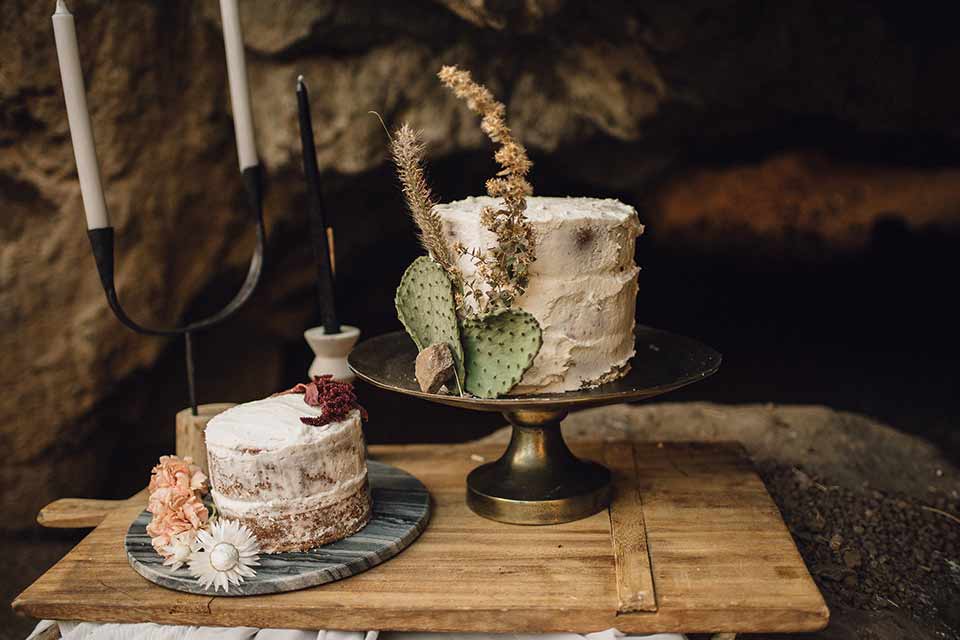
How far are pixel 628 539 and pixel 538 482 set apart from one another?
18 cm

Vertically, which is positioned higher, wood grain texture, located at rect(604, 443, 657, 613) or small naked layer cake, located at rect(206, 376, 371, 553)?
small naked layer cake, located at rect(206, 376, 371, 553)

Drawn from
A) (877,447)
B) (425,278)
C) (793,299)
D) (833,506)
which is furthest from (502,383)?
(793,299)

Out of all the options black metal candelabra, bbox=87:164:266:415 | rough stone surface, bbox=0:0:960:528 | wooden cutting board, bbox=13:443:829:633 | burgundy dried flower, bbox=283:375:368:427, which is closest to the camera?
wooden cutting board, bbox=13:443:829:633

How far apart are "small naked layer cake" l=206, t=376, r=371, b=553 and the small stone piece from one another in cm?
12

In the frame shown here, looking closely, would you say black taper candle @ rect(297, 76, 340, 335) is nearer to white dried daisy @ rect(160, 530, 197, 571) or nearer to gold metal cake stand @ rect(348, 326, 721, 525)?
gold metal cake stand @ rect(348, 326, 721, 525)

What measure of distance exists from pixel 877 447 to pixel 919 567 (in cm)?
51

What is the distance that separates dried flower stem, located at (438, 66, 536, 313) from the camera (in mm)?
1221

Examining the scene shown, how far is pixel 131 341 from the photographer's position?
2133 millimetres

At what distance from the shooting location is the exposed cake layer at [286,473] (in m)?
1.19

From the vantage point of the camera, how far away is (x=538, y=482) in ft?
4.64

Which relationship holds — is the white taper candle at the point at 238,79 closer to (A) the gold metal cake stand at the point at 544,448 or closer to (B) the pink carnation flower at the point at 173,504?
(A) the gold metal cake stand at the point at 544,448

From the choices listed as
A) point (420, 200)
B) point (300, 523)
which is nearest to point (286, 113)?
point (420, 200)

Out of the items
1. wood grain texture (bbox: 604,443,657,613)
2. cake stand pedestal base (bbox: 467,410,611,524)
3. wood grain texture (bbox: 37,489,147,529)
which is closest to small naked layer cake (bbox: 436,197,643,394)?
cake stand pedestal base (bbox: 467,410,611,524)

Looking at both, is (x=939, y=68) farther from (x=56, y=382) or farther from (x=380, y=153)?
(x=56, y=382)
